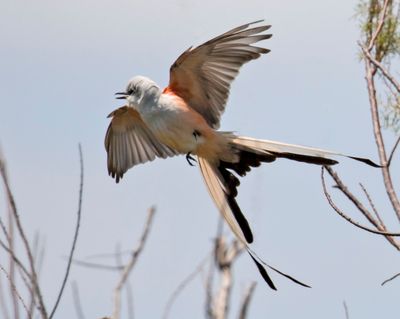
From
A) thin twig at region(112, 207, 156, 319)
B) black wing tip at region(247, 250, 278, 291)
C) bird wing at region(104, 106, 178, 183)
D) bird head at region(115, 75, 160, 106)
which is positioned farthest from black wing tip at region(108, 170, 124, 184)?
thin twig at region(112, 207, 156, 319)

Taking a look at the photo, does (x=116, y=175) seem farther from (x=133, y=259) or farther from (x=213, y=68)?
(x=133, y=259)

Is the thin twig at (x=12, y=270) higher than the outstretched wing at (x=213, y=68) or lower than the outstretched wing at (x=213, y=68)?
lower

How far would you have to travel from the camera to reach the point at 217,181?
4734mm

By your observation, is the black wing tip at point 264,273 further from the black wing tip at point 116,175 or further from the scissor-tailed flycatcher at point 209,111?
the black wing tip at point 116,175

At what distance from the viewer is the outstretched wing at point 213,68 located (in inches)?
181

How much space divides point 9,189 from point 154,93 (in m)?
2.50

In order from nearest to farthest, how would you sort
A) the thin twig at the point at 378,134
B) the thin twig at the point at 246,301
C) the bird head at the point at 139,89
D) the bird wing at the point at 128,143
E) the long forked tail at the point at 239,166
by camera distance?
the thin twig at the point at 246,301, the thin twig at the point at 378,134, the long forked tail at the point at 239,166, the bird head at the point at 139,89, the bird wing at the point at 128,143


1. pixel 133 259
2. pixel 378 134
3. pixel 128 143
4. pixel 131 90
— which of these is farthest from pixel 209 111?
pixel 133 259

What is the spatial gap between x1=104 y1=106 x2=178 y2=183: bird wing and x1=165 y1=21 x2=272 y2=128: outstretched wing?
386 mm

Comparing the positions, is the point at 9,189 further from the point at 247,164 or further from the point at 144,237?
the point at 247,164

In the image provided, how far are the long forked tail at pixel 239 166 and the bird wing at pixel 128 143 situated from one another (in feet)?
1.78

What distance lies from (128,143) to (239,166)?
0.94 m

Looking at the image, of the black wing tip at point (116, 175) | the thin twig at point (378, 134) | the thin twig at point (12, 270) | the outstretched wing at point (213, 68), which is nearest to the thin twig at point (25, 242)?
the thin twig at point (12, 270)

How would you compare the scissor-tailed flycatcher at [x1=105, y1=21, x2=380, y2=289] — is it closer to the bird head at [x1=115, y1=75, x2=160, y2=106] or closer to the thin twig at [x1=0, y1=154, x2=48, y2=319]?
the bird head at [x1=115, y1=75, x2=160, y2=106]
